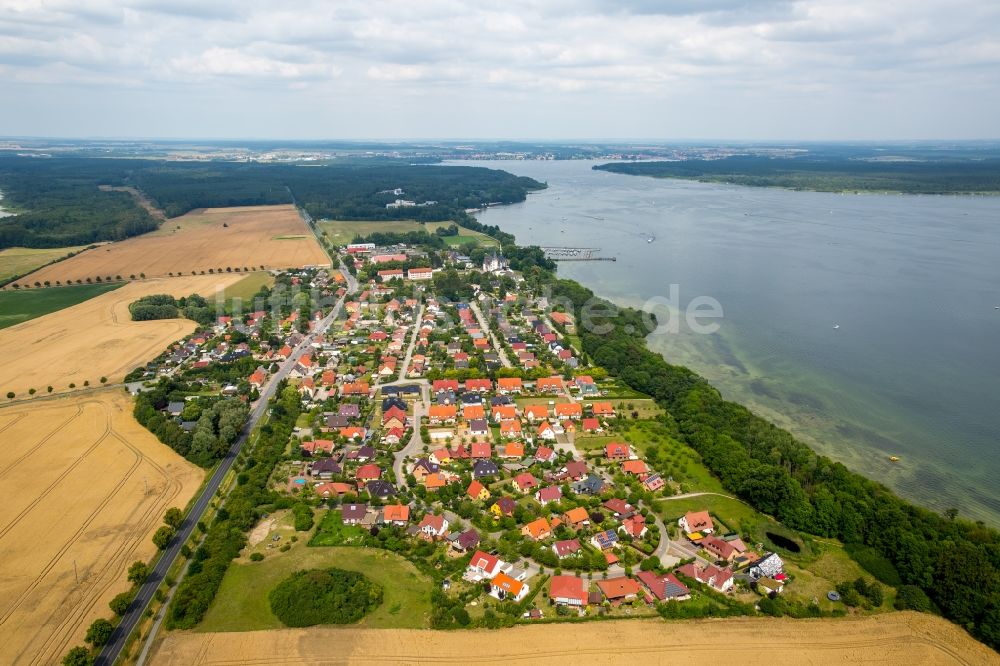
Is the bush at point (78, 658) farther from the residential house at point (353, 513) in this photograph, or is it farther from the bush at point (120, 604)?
the residential house at point (353, 513)

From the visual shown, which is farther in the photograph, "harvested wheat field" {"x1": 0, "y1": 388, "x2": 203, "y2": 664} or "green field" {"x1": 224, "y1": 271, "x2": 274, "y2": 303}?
"green field" {"x1": 224, "y1": 271, "x2": 274, "y2": 303}

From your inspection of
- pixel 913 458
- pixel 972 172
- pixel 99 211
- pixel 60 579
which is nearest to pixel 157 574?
pixel 60 579

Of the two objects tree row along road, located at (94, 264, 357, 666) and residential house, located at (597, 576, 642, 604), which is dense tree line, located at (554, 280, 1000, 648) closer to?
residential house, located at (597, 576, 642, 604)

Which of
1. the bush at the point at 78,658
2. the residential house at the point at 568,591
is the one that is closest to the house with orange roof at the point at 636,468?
the residential house at the point at 568,591

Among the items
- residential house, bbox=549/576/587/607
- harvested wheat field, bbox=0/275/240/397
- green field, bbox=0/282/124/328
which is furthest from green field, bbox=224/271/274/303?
residential house, bbox=549/576/587/607

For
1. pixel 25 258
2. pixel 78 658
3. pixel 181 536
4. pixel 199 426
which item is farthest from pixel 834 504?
pixel 25 258
